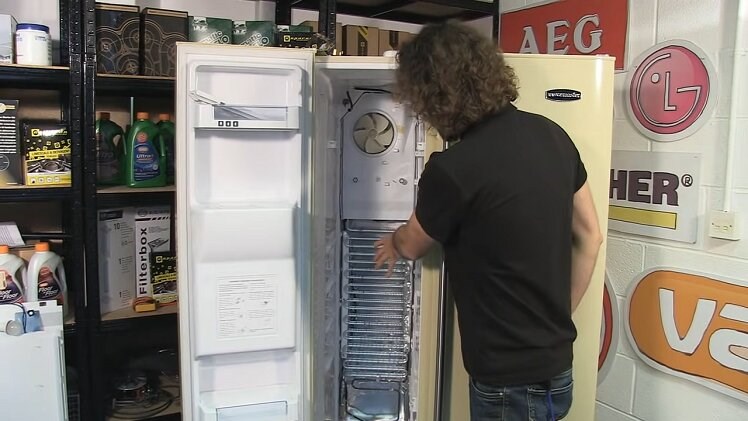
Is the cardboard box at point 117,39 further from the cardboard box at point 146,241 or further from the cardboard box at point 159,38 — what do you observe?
the cardboard box at point 146,241

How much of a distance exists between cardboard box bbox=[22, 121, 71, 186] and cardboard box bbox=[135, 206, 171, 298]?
31 cm

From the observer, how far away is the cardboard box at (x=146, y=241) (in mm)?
2146

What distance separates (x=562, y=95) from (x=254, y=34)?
1028mm

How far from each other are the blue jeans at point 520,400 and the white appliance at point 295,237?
0.26 metres

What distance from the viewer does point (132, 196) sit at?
2018 mm

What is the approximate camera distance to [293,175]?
5.71 feet

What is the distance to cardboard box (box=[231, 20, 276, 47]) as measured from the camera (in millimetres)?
2064

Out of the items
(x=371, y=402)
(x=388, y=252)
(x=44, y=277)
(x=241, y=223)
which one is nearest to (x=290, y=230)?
(x=241, y=223)

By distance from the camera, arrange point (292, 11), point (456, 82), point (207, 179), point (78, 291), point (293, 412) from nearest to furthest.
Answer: point (456, 82), point (207, 179), point (293, 412), point (78, 291), point (292, 11)

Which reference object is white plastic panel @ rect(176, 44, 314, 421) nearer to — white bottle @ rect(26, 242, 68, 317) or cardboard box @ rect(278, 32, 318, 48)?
cardboard box @ rect(278, 32, 318, 48)

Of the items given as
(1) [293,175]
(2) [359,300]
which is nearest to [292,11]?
(1) [293,175]

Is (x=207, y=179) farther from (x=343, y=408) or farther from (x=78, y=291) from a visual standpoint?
(x=343, y=408)

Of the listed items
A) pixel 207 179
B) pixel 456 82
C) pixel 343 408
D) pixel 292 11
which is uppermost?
pixel 292 11

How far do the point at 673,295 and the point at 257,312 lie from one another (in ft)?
4.05
